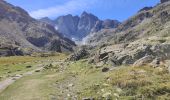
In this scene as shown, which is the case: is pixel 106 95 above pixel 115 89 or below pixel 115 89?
below

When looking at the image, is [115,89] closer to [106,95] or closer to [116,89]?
[116,89]

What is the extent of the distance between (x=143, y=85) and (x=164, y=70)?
8.45m

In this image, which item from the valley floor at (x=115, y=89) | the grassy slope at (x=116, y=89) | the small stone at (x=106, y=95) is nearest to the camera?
→ the valley floor at (x=115, y=89)

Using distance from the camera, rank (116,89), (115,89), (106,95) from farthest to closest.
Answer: (115,89) < (116,89) < (106,95)

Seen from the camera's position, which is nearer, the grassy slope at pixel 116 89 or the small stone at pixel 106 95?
the grassy slope at pixel 116 89

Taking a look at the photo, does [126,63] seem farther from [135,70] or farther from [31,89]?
[31,89]

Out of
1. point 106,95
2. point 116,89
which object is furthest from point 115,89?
point 106,95

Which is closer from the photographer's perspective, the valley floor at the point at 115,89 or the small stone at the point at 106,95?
the valley floor at the point at 115,89

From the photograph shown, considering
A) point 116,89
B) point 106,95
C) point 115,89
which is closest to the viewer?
point 106,95

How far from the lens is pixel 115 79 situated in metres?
42.7

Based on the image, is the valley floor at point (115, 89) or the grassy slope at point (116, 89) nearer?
the valley floor at point (115, 89)

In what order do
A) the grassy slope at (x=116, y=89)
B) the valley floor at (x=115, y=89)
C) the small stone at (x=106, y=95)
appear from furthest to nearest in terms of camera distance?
the small stone at (x=106, y=95), the grassy slope at (x=116, y=89), the valley floor at (x=115, y=89)

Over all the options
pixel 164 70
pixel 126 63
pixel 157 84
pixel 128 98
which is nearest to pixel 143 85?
pixel 157 84

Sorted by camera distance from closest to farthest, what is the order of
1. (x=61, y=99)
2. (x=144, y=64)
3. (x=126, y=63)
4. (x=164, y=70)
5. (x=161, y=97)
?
(x=161, y=97) < (x=61, y=99) < (x=164, y=70) < (x=144, y=64) < (x=126, y=63)
